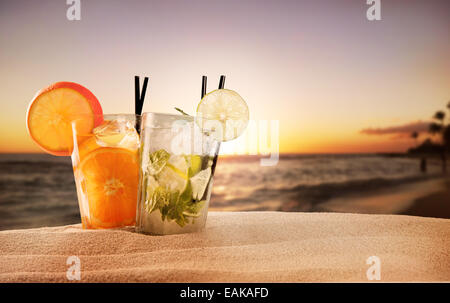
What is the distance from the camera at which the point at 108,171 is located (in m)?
1.31

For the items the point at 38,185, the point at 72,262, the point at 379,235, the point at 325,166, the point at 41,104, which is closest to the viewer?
the point at 72,262

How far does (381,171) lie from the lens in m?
4.26

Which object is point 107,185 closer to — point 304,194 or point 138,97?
point 138,97

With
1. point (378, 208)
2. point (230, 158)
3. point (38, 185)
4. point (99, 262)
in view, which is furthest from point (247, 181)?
point (99, 262)

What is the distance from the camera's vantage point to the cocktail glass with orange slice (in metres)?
1.31

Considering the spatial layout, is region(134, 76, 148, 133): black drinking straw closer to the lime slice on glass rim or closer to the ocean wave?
the lime slice on glass rim

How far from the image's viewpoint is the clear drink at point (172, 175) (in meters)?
1.20

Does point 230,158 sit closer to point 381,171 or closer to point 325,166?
point 325,166

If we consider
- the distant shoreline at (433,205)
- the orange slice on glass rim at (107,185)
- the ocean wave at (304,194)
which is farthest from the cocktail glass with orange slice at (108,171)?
the distant shoreline at (433,205)

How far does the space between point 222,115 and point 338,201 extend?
8.96ft

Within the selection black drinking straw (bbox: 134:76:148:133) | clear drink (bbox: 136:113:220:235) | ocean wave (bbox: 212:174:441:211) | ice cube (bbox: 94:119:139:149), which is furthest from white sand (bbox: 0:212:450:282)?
ocean wave (bbox: 212:174:441:211)

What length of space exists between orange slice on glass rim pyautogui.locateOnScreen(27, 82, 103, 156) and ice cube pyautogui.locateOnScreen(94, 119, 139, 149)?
10cm

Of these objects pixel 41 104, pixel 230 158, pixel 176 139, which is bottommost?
pixel 230 158
